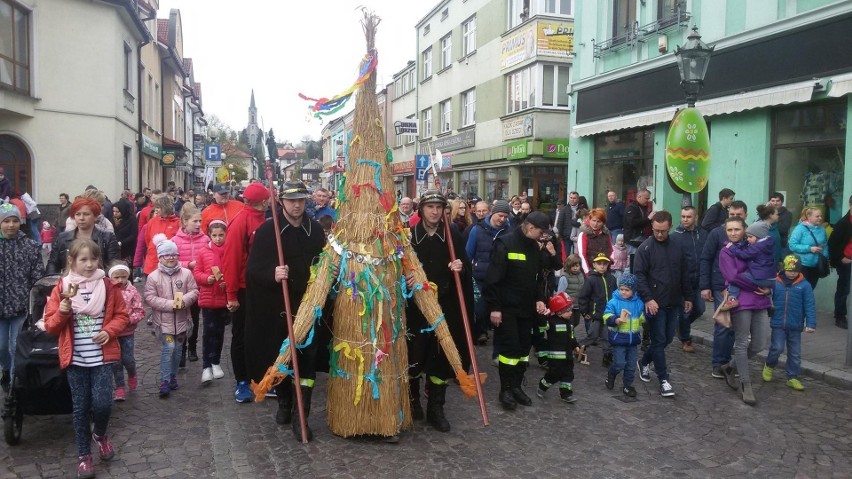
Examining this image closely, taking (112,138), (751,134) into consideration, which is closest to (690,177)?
(751,134)

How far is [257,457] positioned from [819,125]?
10160mm

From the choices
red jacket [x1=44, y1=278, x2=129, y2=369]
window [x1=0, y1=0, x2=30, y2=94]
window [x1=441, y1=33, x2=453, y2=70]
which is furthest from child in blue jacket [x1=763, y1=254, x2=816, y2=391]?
window [x1=441, y1=33, x2=453, y2=70]

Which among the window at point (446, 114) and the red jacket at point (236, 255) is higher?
the window at point (446, 114)

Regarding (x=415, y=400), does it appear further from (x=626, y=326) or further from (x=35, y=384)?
(x=35, y=384)

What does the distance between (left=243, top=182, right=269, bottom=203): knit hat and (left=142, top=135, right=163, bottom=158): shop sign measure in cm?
1987

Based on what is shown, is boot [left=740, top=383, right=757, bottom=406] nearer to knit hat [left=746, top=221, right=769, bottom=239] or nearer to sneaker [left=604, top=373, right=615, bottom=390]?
sneaker [left=604, top=373, right=615, bottom=390]

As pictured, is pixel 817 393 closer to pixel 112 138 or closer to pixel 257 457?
pixel 257 457

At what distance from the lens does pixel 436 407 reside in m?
5.16

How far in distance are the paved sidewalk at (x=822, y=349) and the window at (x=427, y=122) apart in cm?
2530

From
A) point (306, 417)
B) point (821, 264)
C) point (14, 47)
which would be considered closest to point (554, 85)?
point (821, 264)

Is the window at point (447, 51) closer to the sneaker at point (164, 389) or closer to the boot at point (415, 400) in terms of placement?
the sneaker at point (164, 389)

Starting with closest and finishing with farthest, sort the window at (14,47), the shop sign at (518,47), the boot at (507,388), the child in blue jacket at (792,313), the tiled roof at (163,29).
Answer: the boot at (507,388), the child in blue jacket at (792,313), the window at (14,47), the shop sign at (518,47), the tiled roof at (163,29)

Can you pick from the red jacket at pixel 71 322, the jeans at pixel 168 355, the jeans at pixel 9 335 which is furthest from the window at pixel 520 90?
the red jacket at pixel 71 322

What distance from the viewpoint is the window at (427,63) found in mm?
33938
